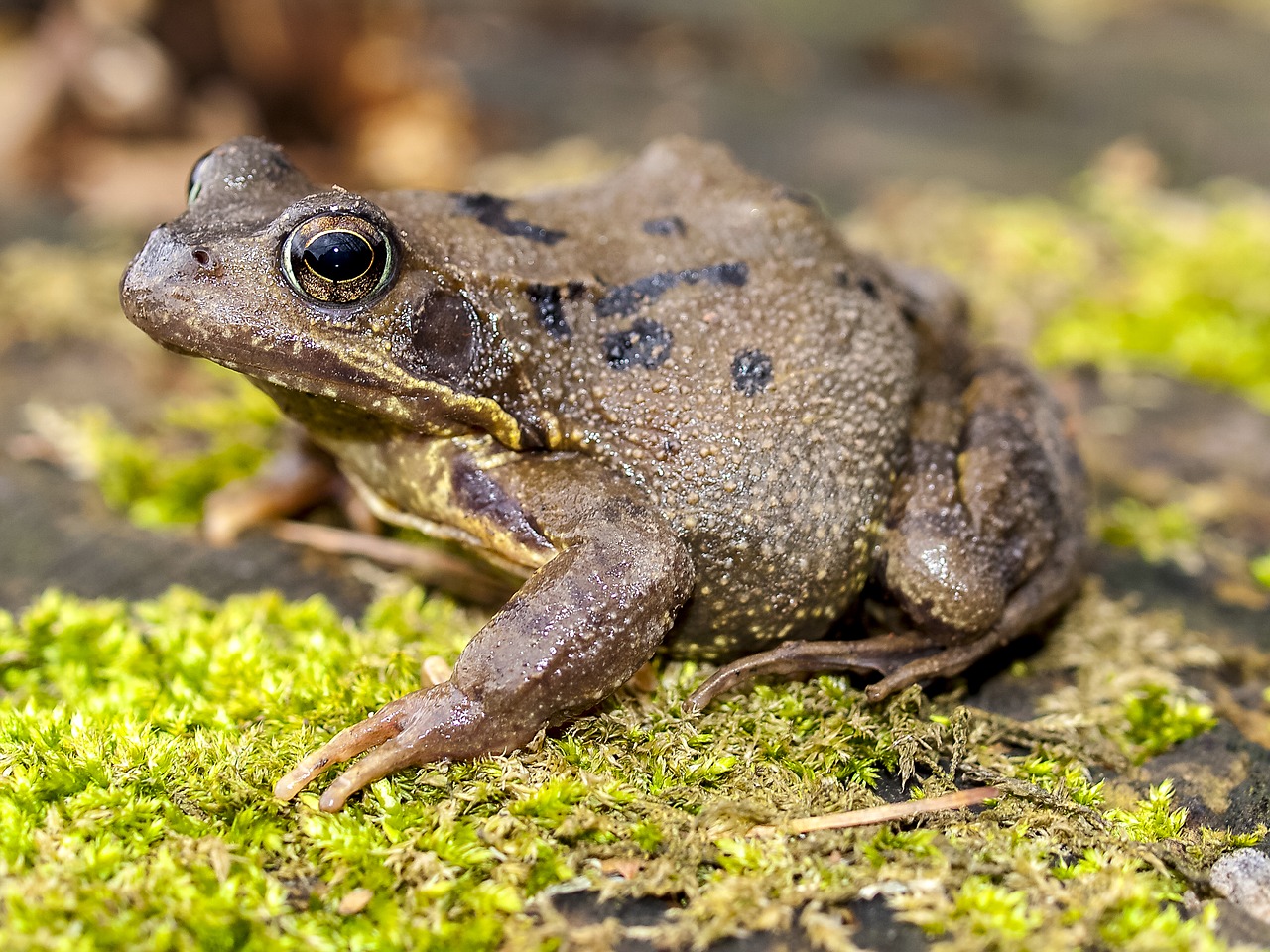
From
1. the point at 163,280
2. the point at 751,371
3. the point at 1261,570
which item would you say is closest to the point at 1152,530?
the point at 1261,570

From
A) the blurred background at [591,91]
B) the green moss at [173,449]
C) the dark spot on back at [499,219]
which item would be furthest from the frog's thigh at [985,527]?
the blurred background at [591,91]

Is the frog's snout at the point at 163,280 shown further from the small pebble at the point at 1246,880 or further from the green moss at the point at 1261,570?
the green moss at the point at 1261,570

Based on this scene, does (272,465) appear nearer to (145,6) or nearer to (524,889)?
(524,889)

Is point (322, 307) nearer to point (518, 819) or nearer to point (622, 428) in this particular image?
point (622, 428)

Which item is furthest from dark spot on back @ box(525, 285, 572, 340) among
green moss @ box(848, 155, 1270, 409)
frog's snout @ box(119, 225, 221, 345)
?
green moss @ box(848, 155, 1270, 409)

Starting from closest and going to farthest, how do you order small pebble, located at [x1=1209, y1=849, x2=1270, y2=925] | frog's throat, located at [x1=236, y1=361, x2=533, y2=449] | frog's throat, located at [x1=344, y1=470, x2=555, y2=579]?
small pebble, located at [x1=1209, y1=849, x2=1270, y2=925]
frog's throat, located at [x1=236, y1=361, x2=533, y2=449]
frog's throat, located at [x1=344, y1=470, x2=555, y2=579]

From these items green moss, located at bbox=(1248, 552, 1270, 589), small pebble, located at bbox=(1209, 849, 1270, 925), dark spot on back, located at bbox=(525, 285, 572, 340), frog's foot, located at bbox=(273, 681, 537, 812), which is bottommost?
small pebble, located at bbox=(1209, 849, 1270, 925)

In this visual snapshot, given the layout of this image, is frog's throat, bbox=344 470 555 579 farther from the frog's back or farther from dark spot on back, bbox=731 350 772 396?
dark spot on back, bbox=731 350 772 396

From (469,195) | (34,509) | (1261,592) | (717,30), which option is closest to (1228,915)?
(1261,592)
